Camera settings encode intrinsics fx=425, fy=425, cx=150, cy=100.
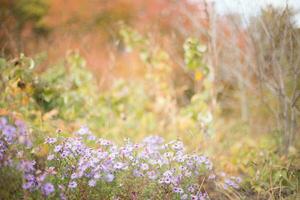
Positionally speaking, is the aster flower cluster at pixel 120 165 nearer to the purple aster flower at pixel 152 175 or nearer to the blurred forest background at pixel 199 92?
the purple aster flower at pixel 152 175

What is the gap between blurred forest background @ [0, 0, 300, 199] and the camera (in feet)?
12.7

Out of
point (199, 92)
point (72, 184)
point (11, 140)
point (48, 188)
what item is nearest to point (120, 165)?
point (72, 184)

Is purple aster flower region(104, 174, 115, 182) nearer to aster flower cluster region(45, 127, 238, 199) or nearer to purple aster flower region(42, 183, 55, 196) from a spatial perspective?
aster flower cluster region(45, 127, 238, 199)

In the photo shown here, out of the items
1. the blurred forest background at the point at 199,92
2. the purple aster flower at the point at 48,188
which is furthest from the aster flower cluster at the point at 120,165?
the blurred forest background at the point at 199,92

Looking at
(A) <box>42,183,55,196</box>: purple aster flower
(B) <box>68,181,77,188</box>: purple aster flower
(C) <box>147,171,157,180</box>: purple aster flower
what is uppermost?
(A) <box>42,183,55,196</box>: purple aster flower

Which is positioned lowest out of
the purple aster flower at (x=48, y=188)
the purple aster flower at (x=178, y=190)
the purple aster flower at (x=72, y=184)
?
the purple aster flower at (x=178, y=190)

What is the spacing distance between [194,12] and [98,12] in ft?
19.8

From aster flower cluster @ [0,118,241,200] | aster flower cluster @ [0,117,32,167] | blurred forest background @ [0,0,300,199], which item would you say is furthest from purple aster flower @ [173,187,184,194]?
aster flower cluster @ [0,117,32,167]

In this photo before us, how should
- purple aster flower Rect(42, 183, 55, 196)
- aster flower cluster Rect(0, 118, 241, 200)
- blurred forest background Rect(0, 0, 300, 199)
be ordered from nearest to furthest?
purple aster flower Rect(42, 183, 55, 196) < aster flower cluster Rect(0, 118, 241, 200) < blurred forest background Rect(0, 0, 300, 199)

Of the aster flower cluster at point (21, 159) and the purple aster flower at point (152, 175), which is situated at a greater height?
the aster flower cluster at point (21, 159)

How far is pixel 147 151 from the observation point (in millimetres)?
2916

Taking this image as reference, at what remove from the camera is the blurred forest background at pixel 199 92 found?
3.88 meters

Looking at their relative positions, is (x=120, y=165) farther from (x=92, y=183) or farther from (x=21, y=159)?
(x=21, y=159)

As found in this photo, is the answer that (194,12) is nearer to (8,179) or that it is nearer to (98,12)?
(8,179)
